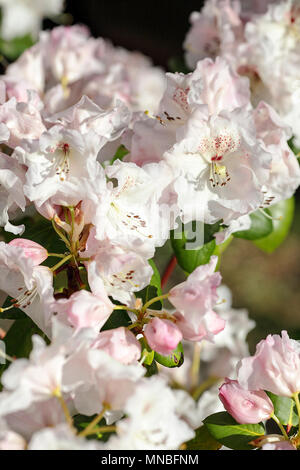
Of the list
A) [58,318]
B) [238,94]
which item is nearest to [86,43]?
[238,94]

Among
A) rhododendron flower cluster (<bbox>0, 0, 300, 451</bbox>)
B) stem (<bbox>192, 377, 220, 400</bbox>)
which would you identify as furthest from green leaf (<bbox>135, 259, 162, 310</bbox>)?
stem (<bbox>192, 377, 220, 400</bbox>)

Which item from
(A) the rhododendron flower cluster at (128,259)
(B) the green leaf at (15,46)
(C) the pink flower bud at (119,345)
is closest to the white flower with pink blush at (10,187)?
(A) the rhododendron flower cluster at (128,259)

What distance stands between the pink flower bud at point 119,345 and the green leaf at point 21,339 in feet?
0.87

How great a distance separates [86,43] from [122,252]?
967mm

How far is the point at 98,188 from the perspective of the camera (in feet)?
2.88

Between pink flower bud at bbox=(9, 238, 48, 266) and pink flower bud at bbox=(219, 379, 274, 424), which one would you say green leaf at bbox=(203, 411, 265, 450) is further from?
pink flower bud at bbox=(9, 238, 48, 266)

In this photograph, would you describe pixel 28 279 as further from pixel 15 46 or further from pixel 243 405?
pixel 15 46

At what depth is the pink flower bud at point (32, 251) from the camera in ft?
2.99

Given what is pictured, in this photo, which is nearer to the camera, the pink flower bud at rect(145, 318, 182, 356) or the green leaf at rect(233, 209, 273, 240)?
the pink flower bud at rect(145, 318, 182, 356)

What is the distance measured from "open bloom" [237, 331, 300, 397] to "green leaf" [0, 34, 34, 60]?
127 centimetres

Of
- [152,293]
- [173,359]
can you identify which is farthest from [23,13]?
[173,359]

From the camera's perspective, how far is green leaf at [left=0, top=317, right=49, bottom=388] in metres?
1.07

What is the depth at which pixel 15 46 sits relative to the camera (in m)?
1.85

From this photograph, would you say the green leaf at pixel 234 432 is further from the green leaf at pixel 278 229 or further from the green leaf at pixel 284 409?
the green leaf at pixel 278 229
